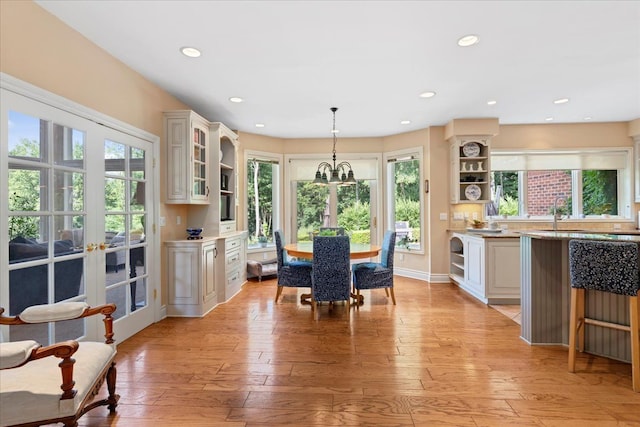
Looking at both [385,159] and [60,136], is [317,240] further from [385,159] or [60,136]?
[385,159]

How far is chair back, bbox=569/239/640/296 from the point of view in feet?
6.67

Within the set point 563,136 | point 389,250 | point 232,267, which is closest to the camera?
point 389,250

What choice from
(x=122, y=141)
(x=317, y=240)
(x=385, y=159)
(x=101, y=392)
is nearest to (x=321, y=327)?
(x=317, y=240)

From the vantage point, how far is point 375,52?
271 cm

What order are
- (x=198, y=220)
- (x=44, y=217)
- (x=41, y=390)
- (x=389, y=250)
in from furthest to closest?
(x=198, y=220) → (x=389, y=250) → (x=44, y=217) → (x=41, y=390)

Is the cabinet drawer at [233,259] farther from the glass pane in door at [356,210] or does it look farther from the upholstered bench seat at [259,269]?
the glass pane in door at [356,210]

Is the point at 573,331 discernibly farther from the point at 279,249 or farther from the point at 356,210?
the point at 356,210

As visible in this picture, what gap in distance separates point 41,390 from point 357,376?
1.83 metres

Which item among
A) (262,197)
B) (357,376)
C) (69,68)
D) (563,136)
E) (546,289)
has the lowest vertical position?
(357,376)

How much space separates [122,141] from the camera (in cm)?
291

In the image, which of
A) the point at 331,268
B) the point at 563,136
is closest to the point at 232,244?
the point at 331,268

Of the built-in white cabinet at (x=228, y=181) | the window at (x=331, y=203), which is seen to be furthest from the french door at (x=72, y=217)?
the window at (x=331, y=203)

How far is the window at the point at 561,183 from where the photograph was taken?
5.06 metres

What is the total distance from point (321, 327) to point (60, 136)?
283cm
